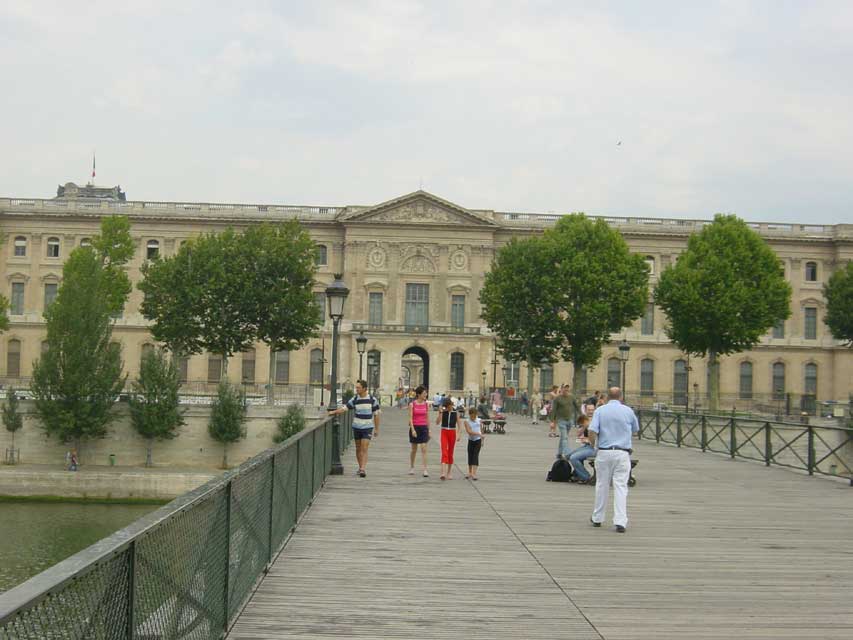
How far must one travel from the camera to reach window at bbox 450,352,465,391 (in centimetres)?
8169

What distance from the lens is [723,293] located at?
62.4m

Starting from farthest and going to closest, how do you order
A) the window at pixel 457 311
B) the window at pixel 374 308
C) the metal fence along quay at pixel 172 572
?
the window at pixel 457 311, the window at pixel 374 308, the metal fence along quay at pixel 172 572

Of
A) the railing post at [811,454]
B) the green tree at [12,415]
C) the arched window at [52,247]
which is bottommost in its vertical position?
the green tree at [12,415]

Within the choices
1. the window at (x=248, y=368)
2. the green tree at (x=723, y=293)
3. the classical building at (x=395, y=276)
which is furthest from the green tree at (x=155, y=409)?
the green tree at (x=723, y=293)

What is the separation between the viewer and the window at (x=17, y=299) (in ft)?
275

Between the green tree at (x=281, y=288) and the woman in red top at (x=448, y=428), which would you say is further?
the green tree at (x=281, y=288)

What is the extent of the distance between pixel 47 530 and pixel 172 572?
3894 cm

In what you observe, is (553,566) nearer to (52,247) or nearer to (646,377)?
(646,377)

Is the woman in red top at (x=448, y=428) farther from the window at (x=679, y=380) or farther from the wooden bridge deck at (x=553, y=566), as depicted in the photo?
the window at (x=679, y=380)

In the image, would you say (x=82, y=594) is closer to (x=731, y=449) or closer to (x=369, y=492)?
(x=369, y=492)

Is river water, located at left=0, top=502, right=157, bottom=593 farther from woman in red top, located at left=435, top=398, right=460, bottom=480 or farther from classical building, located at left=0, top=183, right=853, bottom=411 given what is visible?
classical building, located at left=0, top=183, right=853, bottom=411

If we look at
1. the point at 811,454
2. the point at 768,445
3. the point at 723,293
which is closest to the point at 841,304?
the point at 723,293

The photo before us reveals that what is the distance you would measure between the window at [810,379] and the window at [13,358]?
62.9 meters

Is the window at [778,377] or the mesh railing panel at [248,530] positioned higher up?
the window at [778,377]
